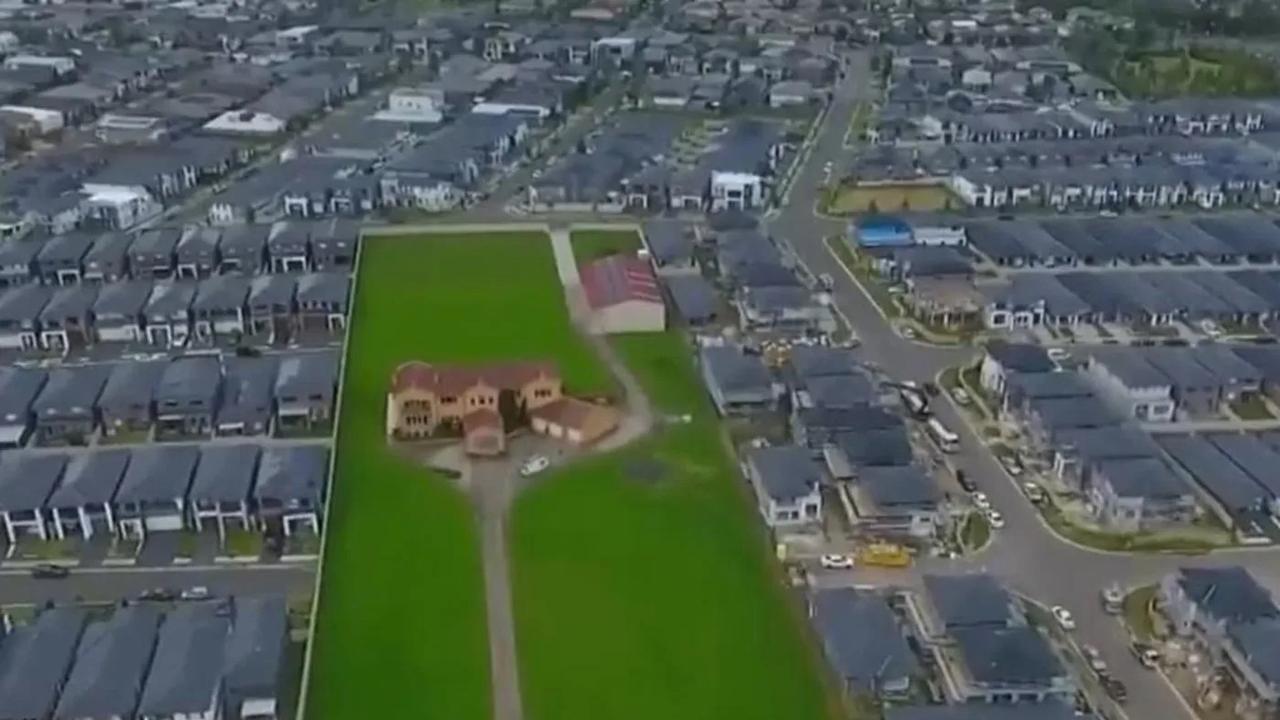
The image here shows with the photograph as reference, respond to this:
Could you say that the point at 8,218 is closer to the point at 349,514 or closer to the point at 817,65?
the point at 349,514

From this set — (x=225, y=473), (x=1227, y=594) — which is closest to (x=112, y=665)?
(x=225, y=473)

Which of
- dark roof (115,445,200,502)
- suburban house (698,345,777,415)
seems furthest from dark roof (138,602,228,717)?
suburban house (698,345,777,415)

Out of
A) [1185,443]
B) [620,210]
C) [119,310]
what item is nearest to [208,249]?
[119,310]

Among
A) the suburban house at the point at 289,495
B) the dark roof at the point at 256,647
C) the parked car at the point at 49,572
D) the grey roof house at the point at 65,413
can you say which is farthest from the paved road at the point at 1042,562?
the grey roof house at the point at 65,413

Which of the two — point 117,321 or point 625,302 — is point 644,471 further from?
point 117,321

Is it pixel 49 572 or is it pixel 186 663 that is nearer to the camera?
pixel 186 663

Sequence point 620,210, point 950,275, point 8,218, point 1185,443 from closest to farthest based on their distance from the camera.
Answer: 1. point 1185,443
2. point 950,275
3. point 8,218
4. point 620,210

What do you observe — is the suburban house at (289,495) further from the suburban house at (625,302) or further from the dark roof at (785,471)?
the suburban house at (625,302)
